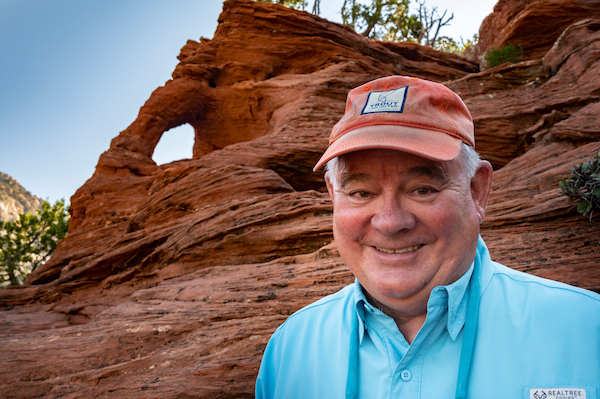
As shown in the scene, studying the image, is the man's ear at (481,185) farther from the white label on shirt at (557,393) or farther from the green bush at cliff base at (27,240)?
the green bush at cliff base at (27,240)

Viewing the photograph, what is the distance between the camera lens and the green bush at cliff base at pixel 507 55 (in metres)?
11.9

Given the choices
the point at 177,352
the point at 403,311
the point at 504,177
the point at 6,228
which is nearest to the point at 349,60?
the point at 504,177

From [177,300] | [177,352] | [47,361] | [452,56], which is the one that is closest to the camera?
[177,352]

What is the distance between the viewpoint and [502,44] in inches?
503

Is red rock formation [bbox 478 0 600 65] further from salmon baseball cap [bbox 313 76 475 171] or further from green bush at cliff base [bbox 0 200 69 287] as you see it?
green bush at cliff base [bbox 0 200 69 287]

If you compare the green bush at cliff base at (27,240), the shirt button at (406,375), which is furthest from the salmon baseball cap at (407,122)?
the green bush at cliff base at (27,240)

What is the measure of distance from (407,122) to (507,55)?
12.6 m

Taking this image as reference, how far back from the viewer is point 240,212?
686cm

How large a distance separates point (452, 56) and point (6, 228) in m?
23.8

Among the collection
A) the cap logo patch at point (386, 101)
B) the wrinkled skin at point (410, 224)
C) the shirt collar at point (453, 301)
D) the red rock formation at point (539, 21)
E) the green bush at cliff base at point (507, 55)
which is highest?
the red rock formation at point (539, 21)

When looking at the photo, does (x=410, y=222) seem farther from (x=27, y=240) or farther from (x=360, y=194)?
(x=27, y=240)

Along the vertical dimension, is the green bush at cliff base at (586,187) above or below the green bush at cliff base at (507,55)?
below

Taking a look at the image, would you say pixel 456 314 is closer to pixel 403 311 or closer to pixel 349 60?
pixel 403 311

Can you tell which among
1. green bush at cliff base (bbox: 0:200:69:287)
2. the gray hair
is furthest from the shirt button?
green bush at cliff base (bbox: 0:200:69:287)
